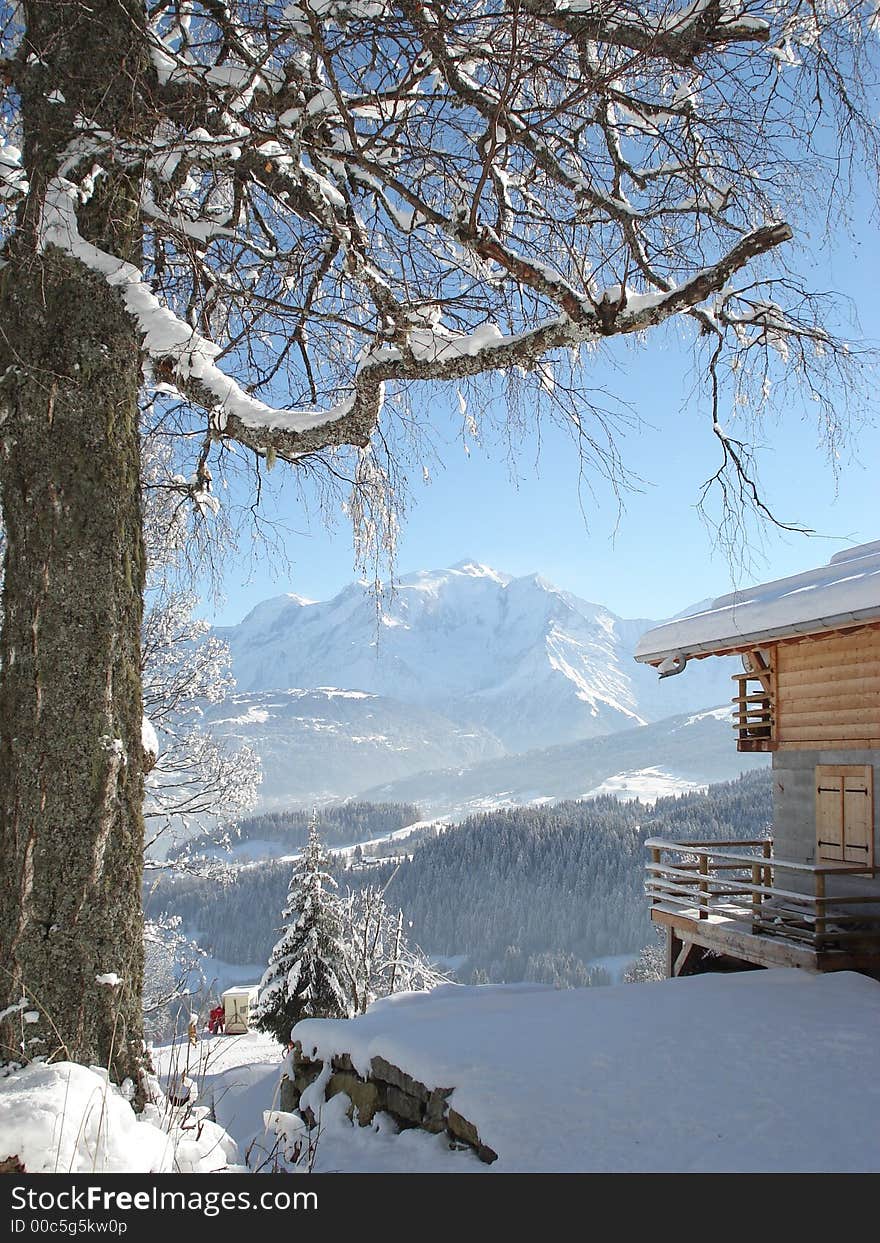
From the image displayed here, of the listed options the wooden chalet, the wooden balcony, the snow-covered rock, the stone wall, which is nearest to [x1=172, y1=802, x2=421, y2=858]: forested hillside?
the wooden balcony

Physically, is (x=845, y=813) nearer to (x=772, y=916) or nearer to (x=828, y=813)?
(x=828, y=813)

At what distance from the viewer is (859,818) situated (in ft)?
32.9

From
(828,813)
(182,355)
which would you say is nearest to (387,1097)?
(182,355)

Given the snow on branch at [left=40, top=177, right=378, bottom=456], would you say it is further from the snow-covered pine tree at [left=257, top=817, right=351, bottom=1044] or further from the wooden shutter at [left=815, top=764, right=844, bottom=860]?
the snow-covered pine tree at [left=257, top=817, right=351, bottom=1044]

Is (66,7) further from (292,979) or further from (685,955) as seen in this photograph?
(292,979)

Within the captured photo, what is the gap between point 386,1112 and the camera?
610cm

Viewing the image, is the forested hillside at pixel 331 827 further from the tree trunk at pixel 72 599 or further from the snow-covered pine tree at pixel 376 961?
the tree trunk at pixel 72 599

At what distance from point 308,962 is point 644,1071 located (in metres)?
15.7

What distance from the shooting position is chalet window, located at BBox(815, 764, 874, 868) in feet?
32.4

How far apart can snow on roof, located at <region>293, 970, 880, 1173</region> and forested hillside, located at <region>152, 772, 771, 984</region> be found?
8377 centimetres

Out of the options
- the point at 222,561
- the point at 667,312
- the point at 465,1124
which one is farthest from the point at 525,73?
the point at 465,1124
